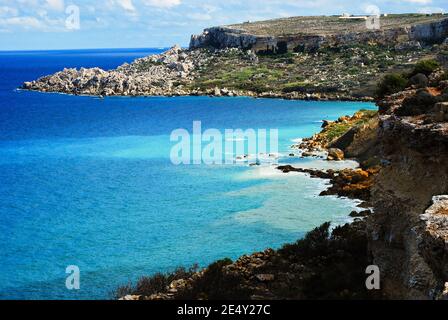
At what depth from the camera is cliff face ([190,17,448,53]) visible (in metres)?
115

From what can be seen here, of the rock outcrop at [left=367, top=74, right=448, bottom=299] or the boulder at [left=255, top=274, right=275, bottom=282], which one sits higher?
the rock outcrop at [left=367, top=74, right=448, bottom=299]

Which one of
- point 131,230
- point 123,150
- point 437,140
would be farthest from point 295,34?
point 437,140

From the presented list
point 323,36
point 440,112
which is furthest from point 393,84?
point 323,36

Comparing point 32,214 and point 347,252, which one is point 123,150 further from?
point 347,252

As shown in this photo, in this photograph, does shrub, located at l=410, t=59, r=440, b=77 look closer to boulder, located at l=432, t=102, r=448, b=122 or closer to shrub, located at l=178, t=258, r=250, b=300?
boulder, located at l=432, t=102, r=448, b=122

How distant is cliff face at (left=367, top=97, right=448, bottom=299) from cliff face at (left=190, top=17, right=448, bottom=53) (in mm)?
100028

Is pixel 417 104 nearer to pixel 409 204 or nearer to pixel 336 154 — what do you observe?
pixel 409 204

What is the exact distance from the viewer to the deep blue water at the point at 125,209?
24703 millimetres

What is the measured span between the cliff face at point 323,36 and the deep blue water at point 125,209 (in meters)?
60.6

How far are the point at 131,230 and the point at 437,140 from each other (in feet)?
56.7

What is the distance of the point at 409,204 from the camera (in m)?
17.7

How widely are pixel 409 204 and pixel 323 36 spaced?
115m

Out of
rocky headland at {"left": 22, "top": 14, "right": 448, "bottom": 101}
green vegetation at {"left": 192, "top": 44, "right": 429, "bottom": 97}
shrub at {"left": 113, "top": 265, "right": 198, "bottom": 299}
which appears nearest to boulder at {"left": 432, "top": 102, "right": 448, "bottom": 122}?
shrub at {"left": 113, "top": 265, "right": 198, "bottom": 299}
